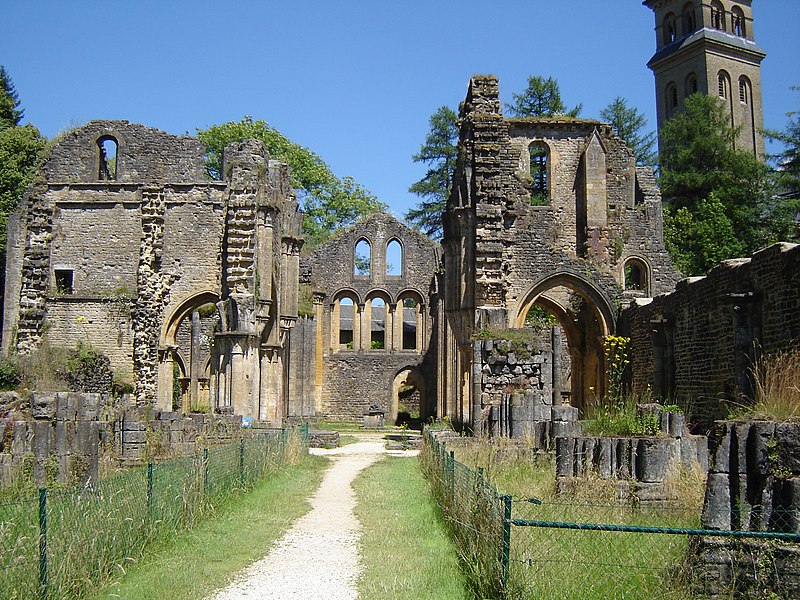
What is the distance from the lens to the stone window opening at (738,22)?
61.7m

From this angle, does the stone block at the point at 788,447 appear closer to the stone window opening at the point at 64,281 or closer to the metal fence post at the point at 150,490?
A: the metal fence post at the point at 150,490

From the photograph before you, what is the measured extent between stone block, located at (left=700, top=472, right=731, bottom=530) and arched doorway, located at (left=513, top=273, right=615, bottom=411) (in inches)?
678

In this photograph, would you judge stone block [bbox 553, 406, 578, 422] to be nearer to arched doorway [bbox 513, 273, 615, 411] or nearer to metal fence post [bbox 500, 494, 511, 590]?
metal fence post [bbox 500, 494, 511, 590]

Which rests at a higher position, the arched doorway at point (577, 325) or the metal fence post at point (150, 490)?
the arched doorway at point (577, 325)

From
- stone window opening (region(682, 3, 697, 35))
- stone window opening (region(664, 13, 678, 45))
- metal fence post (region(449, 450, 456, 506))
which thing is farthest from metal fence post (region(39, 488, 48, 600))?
stone window opening (region(664, 13, 678, 45))

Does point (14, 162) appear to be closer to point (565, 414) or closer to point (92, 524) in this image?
point (565, 414)

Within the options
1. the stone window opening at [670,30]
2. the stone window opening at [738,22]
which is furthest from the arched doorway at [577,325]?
the stone window opening at [738,22]

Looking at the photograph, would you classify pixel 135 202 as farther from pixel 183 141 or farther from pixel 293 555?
pixel 293 555

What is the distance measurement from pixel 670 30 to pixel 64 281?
50.7 m

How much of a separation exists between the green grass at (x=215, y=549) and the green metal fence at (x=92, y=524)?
16cm

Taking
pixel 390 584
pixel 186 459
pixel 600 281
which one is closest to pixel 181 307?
pixel 600 281

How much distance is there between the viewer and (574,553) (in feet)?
20.6

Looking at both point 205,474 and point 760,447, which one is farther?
point 205,474

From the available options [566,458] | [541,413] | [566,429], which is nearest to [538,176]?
[541,413]
